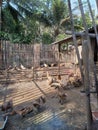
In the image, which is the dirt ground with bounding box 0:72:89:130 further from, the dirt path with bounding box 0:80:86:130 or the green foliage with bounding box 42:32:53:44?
the green foliage with bounding box 42:32:53:44

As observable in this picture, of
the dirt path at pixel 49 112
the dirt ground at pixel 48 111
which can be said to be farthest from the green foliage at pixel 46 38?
the dirt path at pixel 49 112

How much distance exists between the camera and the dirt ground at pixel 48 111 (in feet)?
17.6

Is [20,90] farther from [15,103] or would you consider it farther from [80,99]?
[80,99]

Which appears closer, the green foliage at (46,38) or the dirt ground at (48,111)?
the dirt ground at (48,111)

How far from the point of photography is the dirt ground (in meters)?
5.37

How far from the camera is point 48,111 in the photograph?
651 centimetres

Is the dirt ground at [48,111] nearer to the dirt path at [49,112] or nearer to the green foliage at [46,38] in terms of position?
the dirt path at [49,112]

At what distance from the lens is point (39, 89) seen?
9.40 m

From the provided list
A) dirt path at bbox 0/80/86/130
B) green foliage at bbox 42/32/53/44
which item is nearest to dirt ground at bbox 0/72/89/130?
dirt path at bbox 0/80/86/130

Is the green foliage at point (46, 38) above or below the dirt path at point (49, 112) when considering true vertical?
above

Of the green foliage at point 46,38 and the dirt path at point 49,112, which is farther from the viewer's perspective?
the green foliage at point 46,38

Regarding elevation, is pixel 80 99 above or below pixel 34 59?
below

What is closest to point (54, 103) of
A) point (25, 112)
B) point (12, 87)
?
point (25, 112)

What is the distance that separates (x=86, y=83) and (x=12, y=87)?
7307 millimetres
